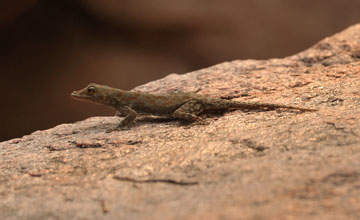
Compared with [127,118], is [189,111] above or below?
above

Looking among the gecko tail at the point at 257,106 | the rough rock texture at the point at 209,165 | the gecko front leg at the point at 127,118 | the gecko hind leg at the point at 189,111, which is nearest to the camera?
the rough rock texture at the point at 209,165

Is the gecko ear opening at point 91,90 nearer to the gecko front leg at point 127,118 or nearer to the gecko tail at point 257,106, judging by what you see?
the gecko front leg at point 127,118

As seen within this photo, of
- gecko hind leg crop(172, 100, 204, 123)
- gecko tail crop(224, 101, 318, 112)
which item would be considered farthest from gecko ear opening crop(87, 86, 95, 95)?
gecko tail crop(224, 101, 318, 112)

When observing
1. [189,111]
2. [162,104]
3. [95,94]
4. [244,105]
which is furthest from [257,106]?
[95,94]

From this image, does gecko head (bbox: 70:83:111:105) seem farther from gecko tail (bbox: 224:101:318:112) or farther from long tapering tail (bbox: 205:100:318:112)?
gecko tail (bbox: 224:101:318:112)

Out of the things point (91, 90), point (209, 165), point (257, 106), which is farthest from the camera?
point (91, 90)

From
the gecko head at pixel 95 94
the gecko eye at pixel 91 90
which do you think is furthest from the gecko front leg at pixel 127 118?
the gecko eye at pixel 91 90

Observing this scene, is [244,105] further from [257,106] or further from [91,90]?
[91,90]
